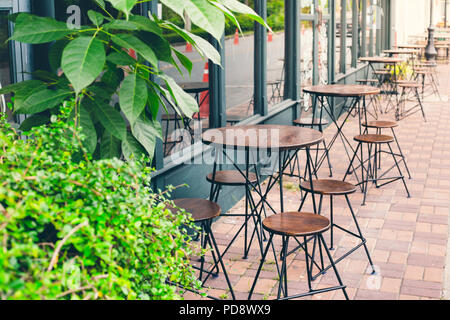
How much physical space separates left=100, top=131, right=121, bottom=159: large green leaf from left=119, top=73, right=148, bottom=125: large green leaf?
11.4 inches

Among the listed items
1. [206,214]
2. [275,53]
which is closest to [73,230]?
[206,214]

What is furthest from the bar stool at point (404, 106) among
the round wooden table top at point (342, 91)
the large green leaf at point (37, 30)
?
the large green leaf at point (37, 30)

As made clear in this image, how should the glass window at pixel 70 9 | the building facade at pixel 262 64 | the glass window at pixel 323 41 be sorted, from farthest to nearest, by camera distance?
the glass window at pixel 323 41, the glass window at pixel 70 9, the building facade at pixel 262 64

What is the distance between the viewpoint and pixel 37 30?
223 cm

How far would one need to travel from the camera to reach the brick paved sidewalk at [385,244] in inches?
141

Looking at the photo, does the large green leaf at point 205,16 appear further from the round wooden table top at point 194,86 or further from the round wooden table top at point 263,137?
the round wooden table top at point 194,86

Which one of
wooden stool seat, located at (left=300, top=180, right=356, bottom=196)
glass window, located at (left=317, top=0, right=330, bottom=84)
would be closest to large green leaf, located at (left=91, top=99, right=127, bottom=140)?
wooden stool seat, located at (left=300, top=180, right=356, bottom=196)

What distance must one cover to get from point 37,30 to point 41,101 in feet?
0.91

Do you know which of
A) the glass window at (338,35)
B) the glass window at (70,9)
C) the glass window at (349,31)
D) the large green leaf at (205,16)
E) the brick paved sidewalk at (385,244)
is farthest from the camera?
the glass window at (349,31)

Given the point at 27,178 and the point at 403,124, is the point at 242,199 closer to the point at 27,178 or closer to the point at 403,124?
the point at 27,178

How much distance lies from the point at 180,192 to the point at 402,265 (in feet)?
5.40

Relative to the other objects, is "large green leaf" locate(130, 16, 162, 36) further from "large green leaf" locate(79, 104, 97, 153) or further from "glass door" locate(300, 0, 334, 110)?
"glass door" locate(300, 0, 334, 110)

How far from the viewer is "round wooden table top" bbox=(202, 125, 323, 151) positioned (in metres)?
3.38

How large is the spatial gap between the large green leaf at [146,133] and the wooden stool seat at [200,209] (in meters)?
0.84
